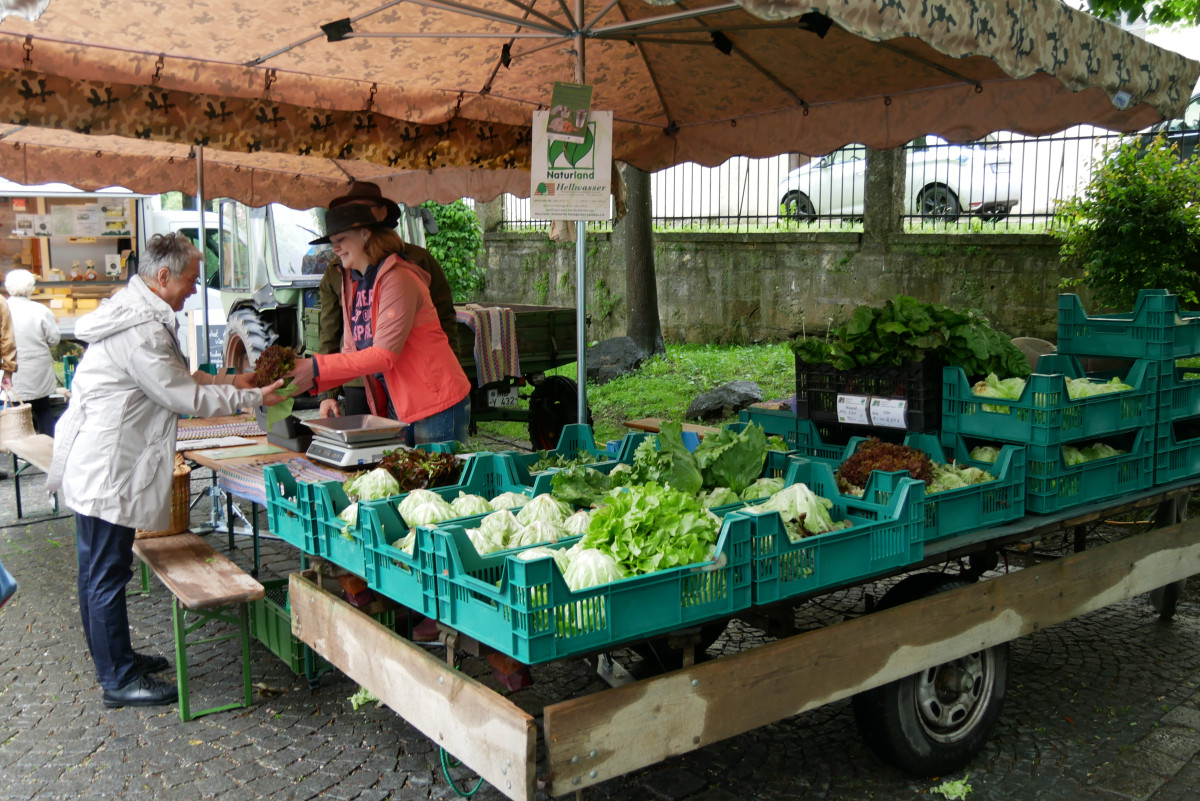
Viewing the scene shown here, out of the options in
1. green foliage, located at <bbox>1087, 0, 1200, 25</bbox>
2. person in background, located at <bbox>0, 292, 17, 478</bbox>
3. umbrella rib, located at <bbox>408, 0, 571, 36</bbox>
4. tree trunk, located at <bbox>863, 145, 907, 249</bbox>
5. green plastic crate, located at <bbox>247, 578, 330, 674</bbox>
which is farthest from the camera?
tree trunk, located at <bbox>863, 145, 907, 249</bbox>

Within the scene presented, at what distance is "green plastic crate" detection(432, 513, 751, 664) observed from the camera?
2.60 m

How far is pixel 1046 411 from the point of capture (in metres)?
3.97

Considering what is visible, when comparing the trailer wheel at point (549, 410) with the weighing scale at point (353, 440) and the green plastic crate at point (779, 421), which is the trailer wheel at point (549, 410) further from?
the weighing scale at point (353, 440)

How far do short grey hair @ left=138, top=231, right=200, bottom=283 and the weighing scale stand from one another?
981 millimetres

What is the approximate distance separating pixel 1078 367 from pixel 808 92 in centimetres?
243

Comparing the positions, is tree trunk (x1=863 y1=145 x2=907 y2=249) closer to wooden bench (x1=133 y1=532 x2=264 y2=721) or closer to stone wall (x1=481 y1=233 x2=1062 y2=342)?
stone wall (x1=481 y1=233 x2=1062 y2=342)

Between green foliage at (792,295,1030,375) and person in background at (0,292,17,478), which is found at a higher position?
green foliage at (792,295,1030,375)

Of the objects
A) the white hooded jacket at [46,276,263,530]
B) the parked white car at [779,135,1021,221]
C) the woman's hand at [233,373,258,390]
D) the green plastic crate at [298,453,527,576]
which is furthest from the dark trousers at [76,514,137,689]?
the parked white car at [779,135,1021,221]

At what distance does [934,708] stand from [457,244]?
49.8 feet

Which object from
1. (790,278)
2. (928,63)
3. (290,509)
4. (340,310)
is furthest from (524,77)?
(790,278)

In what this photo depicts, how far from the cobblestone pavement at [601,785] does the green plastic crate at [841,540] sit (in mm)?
989

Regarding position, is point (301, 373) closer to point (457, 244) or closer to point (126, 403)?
point (126, 403)

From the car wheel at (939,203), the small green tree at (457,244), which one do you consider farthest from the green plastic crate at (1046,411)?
the small green tree at (457,244)

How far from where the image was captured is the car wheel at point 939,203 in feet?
41.0
